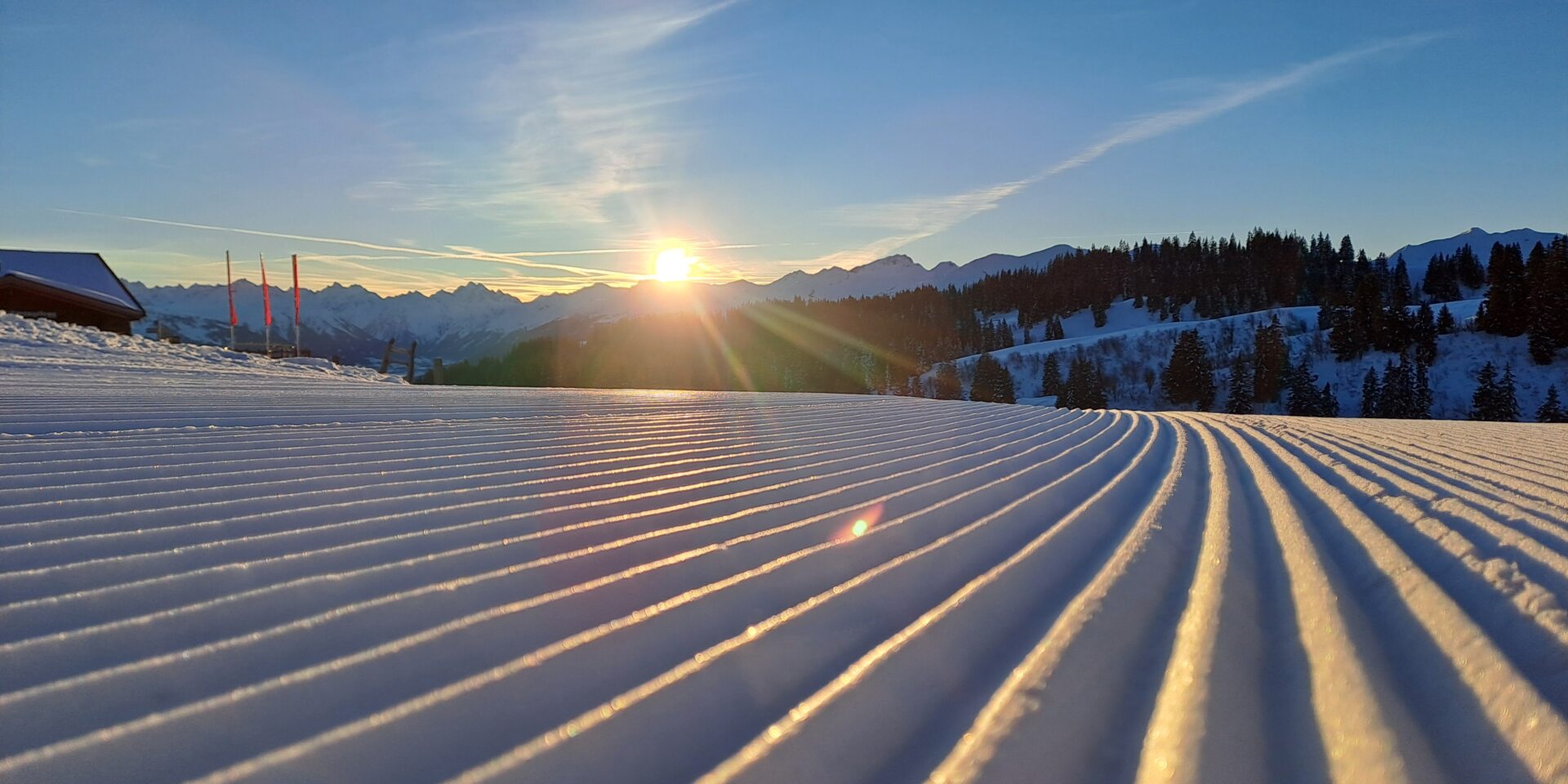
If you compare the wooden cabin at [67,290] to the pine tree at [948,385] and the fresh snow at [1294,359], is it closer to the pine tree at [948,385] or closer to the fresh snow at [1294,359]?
the fresh snow at [1294,359]

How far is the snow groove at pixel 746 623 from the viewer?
1406 millimetres

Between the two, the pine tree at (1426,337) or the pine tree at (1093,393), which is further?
the pine tree at (1093,393)

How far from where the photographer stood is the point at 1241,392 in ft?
196

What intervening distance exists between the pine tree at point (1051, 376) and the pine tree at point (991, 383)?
3654 millimetres

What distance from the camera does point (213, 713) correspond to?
1.44 metres

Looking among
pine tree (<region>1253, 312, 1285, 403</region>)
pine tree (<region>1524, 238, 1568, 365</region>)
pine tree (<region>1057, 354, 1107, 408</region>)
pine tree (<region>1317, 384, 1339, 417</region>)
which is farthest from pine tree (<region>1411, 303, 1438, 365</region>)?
pine tree (<region>1057, 354, 1107, 408</region>)

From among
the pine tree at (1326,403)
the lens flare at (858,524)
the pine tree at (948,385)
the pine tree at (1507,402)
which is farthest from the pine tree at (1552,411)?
the lens flare at (858,524)

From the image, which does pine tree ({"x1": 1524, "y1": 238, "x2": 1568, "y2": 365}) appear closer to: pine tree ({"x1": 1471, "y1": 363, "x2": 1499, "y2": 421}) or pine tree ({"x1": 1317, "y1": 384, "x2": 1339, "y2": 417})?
pine tree ({"x1": 1471, "y1": 363, "x2": 1499, "y2": 421})

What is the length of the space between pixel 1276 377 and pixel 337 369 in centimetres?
7000

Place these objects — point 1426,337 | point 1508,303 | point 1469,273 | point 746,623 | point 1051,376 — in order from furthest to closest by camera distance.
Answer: point 1469,273, point 1051,376, point 1426,337, point 1508,303, point 746,623

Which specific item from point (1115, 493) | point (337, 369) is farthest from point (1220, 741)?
point (337, 369)

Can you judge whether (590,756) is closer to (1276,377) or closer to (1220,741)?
(1220,741)

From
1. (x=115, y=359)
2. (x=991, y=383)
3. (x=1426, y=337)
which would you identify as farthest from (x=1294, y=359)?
(x=115, y=359)

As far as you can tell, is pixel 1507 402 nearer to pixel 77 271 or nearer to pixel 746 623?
pixel 746 623
